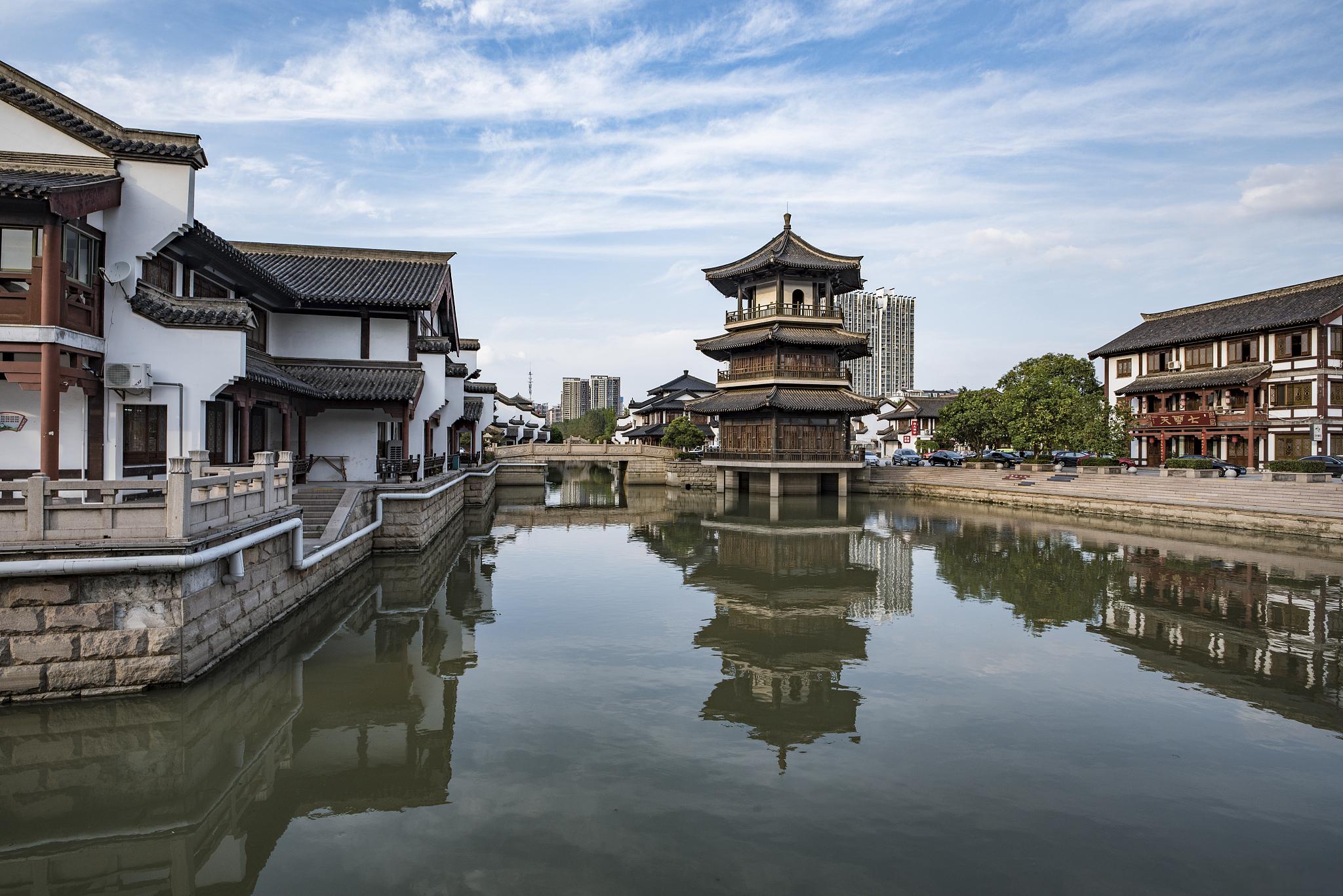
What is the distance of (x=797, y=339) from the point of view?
4250cm

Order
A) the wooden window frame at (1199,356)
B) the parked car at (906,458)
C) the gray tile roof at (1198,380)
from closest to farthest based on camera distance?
the gray tile roof at (1198,380) → the wooden window frame at (1199,356) → the parked car at (906,458)

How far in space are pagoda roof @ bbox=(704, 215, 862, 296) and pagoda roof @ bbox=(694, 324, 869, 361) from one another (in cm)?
340

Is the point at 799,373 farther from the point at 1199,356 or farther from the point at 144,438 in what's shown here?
the point at 144,438

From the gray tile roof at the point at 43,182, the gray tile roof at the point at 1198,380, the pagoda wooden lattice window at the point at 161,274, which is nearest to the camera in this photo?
the gray tile roof at the point at 43,182

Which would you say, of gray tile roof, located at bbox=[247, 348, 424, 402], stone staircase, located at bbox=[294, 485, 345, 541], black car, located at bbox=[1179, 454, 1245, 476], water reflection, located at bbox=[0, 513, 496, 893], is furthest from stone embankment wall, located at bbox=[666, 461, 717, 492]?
water reflection, located at bbox=[0, 513, 496, 893]

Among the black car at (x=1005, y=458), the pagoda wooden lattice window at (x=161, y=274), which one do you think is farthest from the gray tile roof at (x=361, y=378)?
the black car at (x=1005, y=458)

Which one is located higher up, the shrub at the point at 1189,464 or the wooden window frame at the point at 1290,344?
the wooden window frame at the point at 1290,344

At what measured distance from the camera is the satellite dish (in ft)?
46.7

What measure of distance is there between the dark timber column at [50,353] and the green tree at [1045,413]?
45784 millimetres

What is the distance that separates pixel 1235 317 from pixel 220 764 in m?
56.1

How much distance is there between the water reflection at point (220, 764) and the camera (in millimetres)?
6750

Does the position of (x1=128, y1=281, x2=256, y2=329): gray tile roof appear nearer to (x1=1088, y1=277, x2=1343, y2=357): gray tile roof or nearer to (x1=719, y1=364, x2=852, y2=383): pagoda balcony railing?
(x1=719, y1=364, x2=852, y2=383): pagoda balcony railing

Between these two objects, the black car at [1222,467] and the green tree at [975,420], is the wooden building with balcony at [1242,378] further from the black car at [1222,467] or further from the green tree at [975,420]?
the green tree at [975,420]

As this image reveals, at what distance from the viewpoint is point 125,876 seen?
651 centimetres
